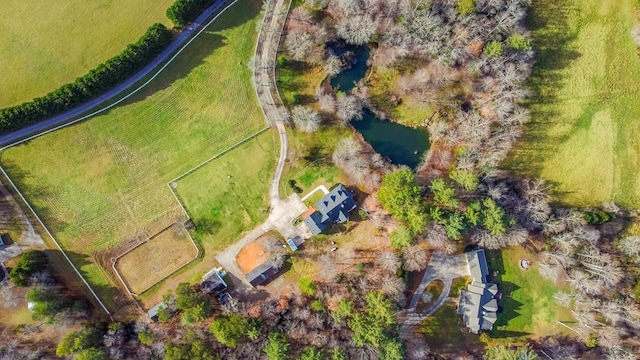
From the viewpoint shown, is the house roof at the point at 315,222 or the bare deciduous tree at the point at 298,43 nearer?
the house roof at the point at 315,222

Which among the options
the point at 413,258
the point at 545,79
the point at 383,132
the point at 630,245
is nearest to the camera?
the point at 413,258

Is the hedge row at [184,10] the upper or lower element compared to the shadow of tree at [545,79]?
upper

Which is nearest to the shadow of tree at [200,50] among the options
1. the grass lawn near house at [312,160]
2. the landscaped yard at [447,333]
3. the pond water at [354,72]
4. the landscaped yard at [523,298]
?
the pond water at [354,72]

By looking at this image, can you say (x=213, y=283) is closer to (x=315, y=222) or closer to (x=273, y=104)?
(x=315, y=222)

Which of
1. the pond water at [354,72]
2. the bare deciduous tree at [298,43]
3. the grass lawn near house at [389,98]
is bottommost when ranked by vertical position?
the grass lawn near house at [389,98]

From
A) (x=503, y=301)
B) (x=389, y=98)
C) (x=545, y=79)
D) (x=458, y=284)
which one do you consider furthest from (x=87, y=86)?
(x=503, y=301)

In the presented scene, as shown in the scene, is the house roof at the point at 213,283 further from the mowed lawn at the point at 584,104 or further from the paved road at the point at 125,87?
the mowed lawn at the point at 584,104

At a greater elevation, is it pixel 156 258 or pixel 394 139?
pixel 394 139

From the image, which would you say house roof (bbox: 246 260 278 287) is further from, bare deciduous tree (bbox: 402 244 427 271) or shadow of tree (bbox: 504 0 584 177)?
shadow of tree (bbox: 504 0 584 177)

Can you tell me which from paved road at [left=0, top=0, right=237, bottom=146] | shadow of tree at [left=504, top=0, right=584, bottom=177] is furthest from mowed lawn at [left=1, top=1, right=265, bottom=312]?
shadow of tree at [left=504, top=0, right=584, bottom=177]
